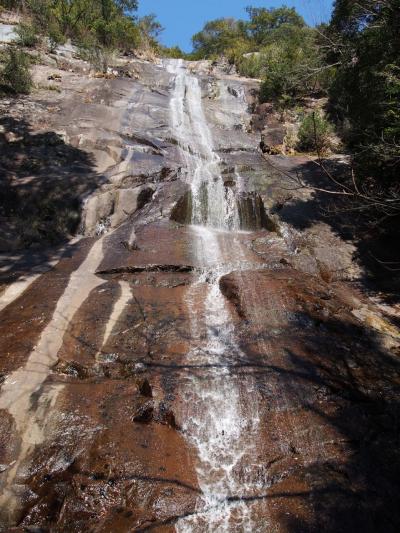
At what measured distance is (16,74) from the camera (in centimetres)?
1552

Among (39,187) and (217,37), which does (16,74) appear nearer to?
(39,187)

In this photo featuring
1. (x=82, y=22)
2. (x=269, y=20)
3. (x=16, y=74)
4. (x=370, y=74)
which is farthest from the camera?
(x=269, y=20)

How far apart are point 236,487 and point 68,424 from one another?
6.89ft

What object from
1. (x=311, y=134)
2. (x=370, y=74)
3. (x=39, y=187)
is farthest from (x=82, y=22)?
(x=370, y=74)

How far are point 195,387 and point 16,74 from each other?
15804 mm

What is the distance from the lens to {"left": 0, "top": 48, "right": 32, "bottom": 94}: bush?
15.5m

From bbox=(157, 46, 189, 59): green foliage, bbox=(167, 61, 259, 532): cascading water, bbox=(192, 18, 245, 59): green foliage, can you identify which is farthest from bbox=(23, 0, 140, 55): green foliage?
bbox=(167, 61, 259, 532): cascading water

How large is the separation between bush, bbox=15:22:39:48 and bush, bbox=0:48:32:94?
563 centimetres

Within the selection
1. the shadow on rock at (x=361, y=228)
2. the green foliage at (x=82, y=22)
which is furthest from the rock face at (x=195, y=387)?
the green foliage at (x=82, y=22)

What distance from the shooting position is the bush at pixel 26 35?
67.7 feet

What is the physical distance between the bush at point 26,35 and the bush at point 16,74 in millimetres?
5630

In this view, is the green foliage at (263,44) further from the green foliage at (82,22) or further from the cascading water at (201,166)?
the green foliage at (82,22)

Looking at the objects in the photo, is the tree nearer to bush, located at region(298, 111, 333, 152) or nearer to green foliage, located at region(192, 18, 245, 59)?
green foliage, located at region(192, 18, 245, 59)

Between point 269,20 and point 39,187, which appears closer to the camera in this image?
point 39,187
